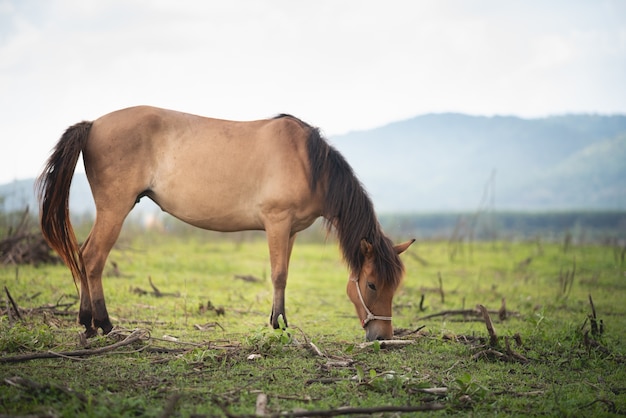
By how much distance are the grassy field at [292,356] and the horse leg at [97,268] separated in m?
0.36

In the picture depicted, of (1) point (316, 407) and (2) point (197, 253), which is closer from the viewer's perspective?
(1) point (316, 407)

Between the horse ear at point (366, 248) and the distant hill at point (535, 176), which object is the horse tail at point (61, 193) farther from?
the distant hill at point (535, 176)

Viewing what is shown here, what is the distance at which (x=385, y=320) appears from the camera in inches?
226

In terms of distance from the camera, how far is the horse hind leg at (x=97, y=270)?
555 cm

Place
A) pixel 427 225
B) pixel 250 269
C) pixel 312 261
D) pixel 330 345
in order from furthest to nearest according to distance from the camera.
Result: pixel 427 225 → pixel 312 261 → pixel 250 269 → pixel 330 345

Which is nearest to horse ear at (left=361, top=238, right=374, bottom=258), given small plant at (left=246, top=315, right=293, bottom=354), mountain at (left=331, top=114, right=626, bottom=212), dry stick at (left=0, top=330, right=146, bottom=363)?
small plant at (left=246, top=315, right=293, bottom=354)

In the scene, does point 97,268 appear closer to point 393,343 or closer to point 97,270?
point 97,270

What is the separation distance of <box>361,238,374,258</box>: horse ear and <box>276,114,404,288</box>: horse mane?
41mm

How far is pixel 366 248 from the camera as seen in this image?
230 inches

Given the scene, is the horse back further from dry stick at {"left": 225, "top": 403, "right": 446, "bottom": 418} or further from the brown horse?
dry stick at {"left": 225, "top": 403, "right": 446, "bottom": 418}

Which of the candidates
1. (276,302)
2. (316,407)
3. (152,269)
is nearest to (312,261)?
(152,269)

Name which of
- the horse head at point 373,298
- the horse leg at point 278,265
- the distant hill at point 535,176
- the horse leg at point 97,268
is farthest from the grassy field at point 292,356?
the distant hill at point 535,176

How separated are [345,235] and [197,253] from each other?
8897 mm

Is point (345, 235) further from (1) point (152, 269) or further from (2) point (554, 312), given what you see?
(1) point (152, 269)
